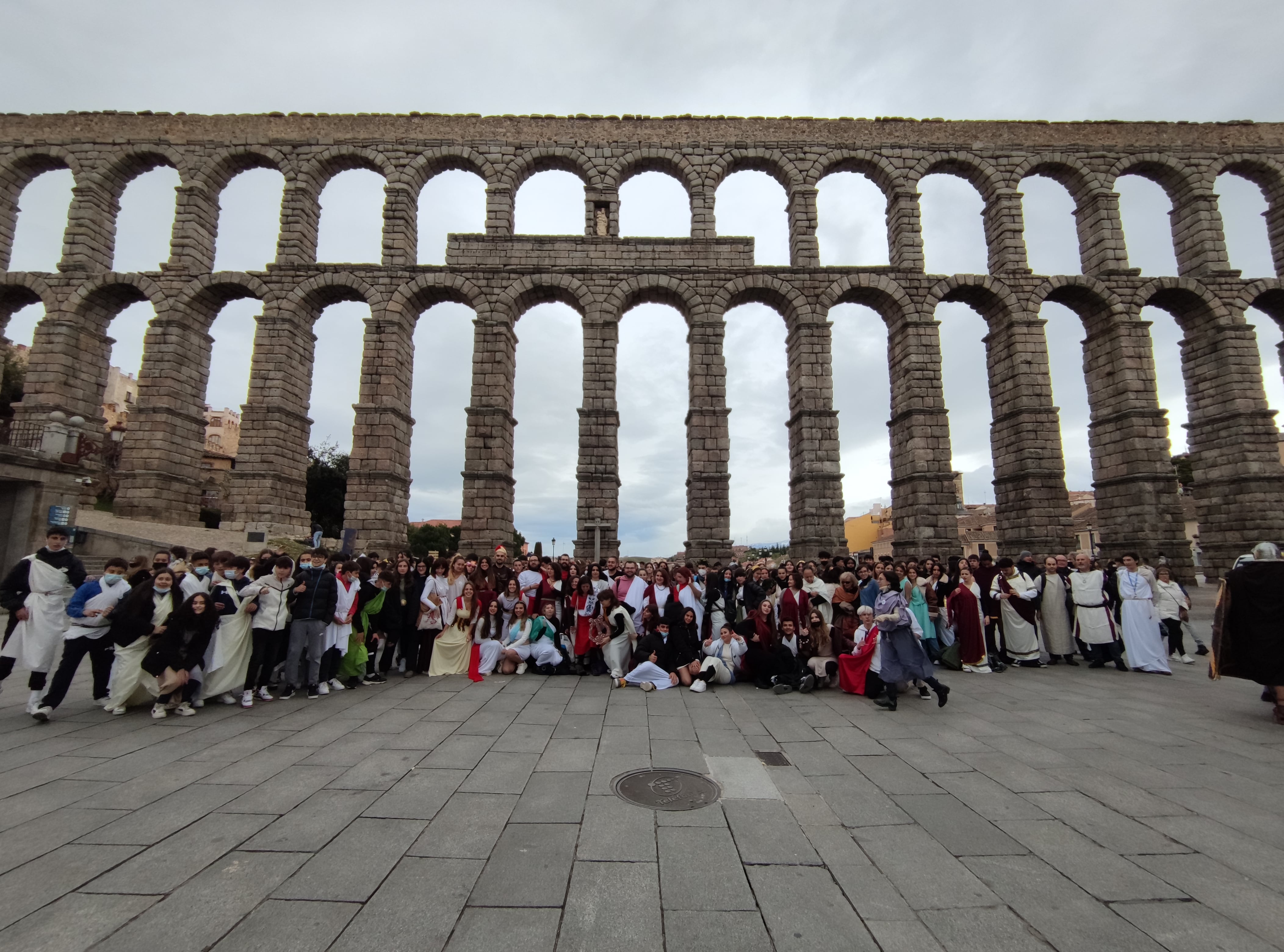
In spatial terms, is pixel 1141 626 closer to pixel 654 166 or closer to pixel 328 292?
pixel 654 166

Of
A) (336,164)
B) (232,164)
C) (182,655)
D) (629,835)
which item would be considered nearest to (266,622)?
(182,655)

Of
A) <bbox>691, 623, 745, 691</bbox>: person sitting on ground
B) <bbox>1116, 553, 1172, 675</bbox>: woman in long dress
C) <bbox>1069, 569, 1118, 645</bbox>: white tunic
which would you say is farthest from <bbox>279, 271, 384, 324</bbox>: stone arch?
<bbox>1116, 553, 1172, 675</bbox>: woman in long dress

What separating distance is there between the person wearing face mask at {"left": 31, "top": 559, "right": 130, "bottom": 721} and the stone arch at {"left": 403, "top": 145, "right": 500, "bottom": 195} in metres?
18.4

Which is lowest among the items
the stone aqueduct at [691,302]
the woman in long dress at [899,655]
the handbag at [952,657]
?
the handbag at [952,657]

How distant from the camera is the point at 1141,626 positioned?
926cm

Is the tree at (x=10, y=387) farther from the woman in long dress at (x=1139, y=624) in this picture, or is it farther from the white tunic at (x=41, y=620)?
the woman in long dress at (x=1139, y=624)

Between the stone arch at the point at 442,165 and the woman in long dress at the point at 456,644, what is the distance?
56.9ft

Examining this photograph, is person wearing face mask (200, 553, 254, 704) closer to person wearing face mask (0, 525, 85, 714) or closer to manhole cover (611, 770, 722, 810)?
person wearing face mask (0, 525, 85, 714)

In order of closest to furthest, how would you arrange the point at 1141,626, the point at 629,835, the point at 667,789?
the point at 629,835 < the point at 667,789 < the point at 1141,626

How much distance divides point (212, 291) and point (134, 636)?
18991mm

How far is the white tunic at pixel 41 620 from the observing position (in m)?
5.98

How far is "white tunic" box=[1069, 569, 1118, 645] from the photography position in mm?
9547

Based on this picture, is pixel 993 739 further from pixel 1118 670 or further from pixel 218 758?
pixel 218 758

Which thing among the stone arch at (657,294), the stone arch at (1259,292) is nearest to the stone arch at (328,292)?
the stone arch at (657,294)
